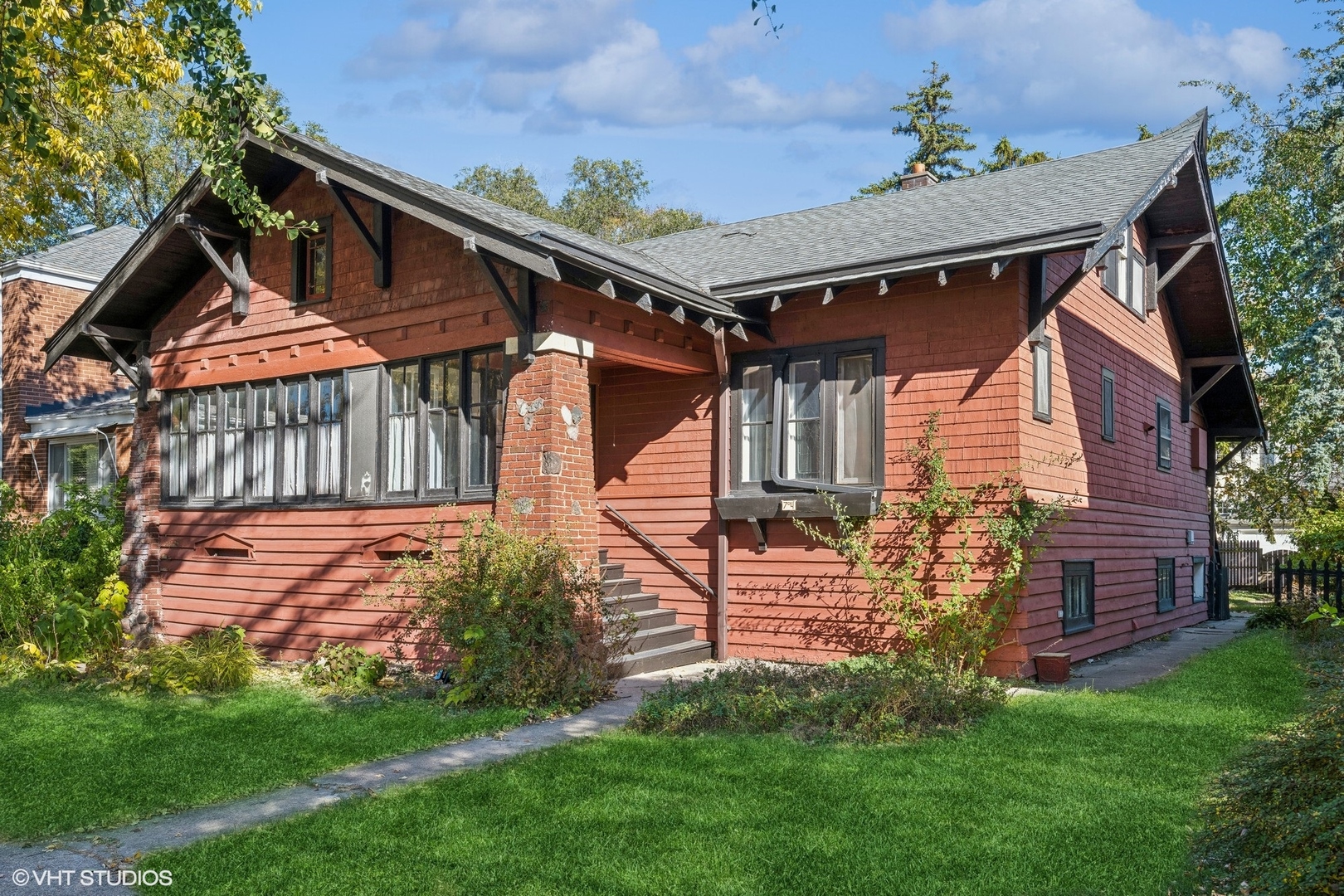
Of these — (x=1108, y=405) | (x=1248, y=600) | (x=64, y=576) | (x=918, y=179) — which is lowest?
(x=1248, y=600)

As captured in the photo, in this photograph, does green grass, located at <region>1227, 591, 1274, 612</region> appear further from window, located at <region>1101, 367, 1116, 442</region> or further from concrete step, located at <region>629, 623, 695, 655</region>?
concrete step, located at <region>629, 623, 695, 655</region>

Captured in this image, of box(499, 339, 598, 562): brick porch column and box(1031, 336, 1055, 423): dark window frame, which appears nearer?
box(499, 339, 598, 562): brick porch column

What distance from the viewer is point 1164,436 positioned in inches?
638

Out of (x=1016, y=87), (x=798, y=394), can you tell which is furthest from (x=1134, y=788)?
(x=1016, y=87)

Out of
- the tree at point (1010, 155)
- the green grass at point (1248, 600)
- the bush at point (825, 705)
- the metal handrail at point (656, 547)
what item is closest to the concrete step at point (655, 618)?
the metal handrail at point (656, 547)

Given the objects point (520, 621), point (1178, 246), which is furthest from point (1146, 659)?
point (520, 621)

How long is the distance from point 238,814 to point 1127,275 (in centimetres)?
1284

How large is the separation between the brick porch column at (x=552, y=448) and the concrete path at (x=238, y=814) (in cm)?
197

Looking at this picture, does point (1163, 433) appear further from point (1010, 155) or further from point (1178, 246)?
point (1010, 155)

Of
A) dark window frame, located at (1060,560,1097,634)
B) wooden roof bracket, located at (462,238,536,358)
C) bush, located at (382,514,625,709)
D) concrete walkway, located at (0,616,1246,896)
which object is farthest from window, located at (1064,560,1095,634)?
wooden roof bracket, located at (462,238,536,358)

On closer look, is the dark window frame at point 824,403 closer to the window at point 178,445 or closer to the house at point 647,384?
the house at point 647,384

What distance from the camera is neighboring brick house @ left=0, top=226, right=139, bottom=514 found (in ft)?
68.0

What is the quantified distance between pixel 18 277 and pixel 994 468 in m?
20.6

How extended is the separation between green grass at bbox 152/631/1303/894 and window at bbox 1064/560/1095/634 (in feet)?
11.8
